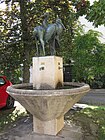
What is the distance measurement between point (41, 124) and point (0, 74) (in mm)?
4214

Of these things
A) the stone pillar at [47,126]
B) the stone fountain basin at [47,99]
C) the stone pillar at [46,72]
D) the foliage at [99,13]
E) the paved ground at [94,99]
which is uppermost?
the foliage at [99,13]

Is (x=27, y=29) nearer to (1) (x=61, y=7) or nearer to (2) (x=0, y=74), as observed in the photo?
(1) (x=61, y=7)

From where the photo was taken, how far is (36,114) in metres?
4.61

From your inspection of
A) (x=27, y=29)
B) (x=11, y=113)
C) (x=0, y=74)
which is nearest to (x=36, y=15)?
(x=27, y=29)

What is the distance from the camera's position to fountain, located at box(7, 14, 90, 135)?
13.5ft

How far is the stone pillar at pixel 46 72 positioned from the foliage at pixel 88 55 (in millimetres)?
4393

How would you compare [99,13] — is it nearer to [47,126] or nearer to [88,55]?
[47,126]

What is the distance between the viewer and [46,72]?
15.8ft

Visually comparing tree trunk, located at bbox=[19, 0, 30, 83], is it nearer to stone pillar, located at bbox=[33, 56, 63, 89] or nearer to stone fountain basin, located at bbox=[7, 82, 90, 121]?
stone pillar, located at bbox=[33, 56, 63, 89]

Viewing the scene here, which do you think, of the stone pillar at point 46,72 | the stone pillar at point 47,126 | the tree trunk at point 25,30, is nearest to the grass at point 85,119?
the stone pillar at point 47,126

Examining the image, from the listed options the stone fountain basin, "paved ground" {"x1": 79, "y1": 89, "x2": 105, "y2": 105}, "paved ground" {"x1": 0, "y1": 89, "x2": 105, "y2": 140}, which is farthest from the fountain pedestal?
"paved ground" {"x1": 79, "y1": 89, "x2": 105, "y2": 105}

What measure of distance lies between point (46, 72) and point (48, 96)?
896 millimetres

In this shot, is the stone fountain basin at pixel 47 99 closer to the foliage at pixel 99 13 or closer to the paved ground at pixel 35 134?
the paved ground at pixel 35 134

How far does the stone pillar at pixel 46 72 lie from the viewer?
15.6 ft
